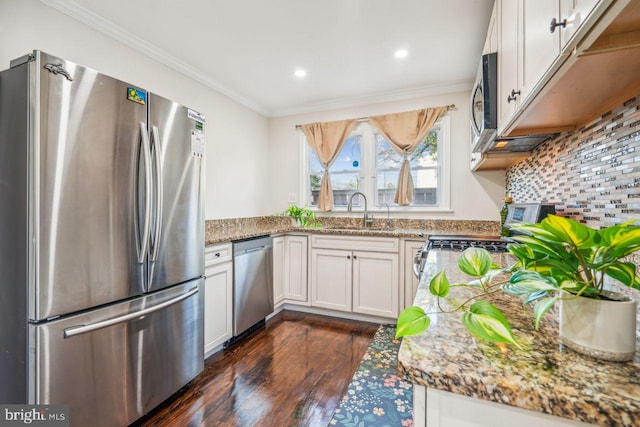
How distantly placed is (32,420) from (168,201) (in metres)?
1.10

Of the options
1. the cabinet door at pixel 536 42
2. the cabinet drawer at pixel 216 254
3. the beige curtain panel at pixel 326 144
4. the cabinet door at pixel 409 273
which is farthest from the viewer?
the beige curtain panel at pixel 326 144

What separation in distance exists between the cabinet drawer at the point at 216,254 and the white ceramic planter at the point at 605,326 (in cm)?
204

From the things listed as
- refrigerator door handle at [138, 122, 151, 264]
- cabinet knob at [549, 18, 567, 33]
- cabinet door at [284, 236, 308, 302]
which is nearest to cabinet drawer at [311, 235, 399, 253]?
cabinet door at [284, 236, 308, 302]

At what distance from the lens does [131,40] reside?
6.82 ft

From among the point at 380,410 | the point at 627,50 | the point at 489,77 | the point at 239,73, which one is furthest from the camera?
the point at 239,73

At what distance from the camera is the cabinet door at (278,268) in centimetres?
303

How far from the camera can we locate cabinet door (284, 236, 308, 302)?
313 centimetres

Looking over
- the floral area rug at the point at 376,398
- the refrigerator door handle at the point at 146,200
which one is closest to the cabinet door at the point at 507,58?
the floral area rug at the point at 376,398

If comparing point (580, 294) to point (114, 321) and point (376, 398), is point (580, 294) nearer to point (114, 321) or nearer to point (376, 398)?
point (376, 398)

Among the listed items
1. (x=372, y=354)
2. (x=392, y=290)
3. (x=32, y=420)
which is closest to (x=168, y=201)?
(x=32, y=420)

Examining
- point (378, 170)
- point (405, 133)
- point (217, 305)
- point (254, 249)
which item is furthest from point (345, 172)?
point (217, 305)

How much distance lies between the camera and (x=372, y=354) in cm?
225

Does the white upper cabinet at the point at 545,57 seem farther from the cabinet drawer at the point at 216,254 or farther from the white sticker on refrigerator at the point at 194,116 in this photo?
the cabinet drawer at the point at 216,254

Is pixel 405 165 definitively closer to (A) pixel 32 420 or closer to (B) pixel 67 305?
(B) pixel 67 305
